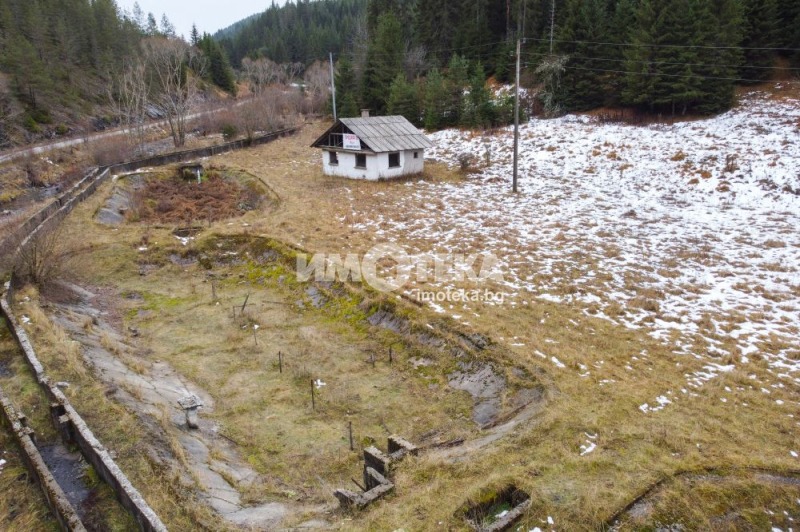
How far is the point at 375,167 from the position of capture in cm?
3020

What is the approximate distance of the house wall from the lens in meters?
30.1

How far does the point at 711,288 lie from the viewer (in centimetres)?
1518

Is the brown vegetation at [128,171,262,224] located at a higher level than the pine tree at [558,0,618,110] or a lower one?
lower

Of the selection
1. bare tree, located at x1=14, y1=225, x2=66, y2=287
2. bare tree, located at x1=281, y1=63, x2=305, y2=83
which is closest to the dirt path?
bare tree, located at x1=14, y1=225, x2=66, y2=287

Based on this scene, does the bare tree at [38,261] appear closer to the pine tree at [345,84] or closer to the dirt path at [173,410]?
the dirt path at [173,410]

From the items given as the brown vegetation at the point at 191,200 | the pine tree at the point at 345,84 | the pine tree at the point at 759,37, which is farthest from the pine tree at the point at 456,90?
the brown vegetation at the point at 191,200

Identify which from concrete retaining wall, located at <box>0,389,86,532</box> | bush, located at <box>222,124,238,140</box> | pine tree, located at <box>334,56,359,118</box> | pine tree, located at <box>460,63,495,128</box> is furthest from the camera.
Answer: pine tree, located at <box>334,56,359,118</box>

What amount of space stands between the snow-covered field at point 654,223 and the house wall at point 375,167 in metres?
1.97

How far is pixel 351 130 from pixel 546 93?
17.2 meters

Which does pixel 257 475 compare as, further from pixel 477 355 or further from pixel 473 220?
pixel 473 220

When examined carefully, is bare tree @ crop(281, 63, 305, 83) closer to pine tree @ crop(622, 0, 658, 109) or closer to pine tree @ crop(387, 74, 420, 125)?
pine tree @ crop(387, 74, 420, 125)

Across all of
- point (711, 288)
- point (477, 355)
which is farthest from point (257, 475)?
point (711, 288)

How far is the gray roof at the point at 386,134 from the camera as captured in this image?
1169 inches

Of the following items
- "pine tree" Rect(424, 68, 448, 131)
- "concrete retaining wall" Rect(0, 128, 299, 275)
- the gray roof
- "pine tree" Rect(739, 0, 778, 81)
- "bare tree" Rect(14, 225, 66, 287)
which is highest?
"pine tree" Rect(739, 0, 778, 81)
